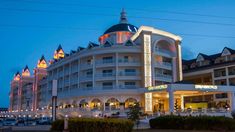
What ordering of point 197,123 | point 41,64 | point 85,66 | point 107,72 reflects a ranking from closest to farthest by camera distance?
point 197,123
point 107,72
point 85,66
point 41,64

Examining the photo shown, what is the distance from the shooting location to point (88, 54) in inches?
2714

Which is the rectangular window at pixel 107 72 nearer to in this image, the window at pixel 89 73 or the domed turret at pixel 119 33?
the window at pixel 89 73

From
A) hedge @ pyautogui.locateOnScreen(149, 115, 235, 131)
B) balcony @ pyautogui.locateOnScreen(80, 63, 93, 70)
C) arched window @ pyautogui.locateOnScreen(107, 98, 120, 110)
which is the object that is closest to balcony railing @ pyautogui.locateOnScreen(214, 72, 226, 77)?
arched window @ pyautogui.locateOnScreen(107, 98, 120, 110)

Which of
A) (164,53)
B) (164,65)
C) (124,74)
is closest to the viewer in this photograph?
(124,74)

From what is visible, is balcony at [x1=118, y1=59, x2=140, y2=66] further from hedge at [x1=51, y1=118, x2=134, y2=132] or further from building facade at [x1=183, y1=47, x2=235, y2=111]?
hedge at [x1=51, y1=118, x2=134, y2=132]

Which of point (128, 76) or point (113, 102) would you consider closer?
point (113, 102)

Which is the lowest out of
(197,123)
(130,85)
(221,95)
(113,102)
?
(197,123)

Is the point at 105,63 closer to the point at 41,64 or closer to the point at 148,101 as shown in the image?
the point at 148,101

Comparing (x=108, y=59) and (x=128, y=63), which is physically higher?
(x=108, y=59)

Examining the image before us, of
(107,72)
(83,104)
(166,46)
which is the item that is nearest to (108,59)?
(107,72)

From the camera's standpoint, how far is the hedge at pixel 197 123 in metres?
27.9

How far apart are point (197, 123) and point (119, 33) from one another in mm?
51389

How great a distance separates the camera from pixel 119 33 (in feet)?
256

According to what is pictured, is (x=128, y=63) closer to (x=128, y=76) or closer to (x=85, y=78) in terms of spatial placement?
(x=128, y=76)
